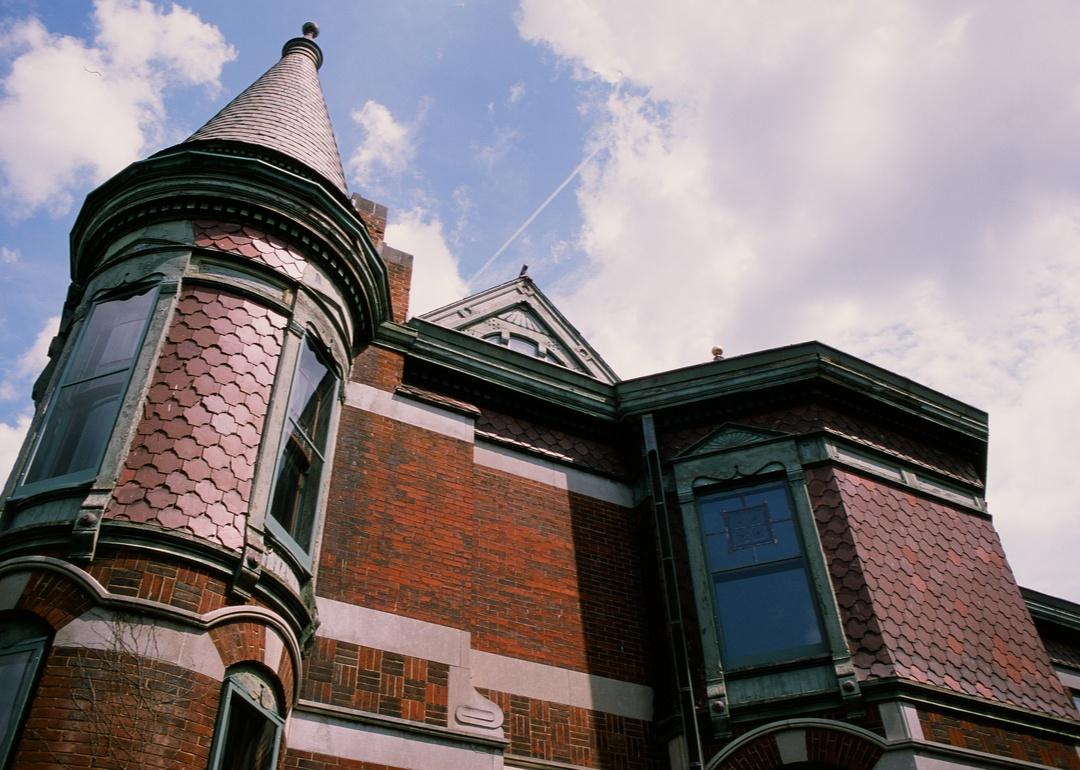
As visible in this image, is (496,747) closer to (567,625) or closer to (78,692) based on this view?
(567,625)

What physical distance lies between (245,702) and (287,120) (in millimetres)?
7356

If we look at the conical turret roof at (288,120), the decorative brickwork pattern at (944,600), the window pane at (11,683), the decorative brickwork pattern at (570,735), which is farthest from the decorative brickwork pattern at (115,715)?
the decorative brickwork pattern at (944,600)

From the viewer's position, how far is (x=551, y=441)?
498 inches

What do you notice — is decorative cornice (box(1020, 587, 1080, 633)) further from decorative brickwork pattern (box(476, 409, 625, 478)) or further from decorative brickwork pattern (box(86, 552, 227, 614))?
decorative brickwork pattern (box(86, 552, 227, 614))

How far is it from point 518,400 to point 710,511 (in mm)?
2897

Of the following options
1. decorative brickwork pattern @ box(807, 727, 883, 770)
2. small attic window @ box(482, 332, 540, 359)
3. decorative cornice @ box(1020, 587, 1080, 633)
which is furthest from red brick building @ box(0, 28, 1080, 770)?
decorative cornice @ box(1020, 587, 1080, 633)

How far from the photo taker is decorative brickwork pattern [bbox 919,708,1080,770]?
965 centimetres

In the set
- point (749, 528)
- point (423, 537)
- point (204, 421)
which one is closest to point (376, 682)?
point (423, 537)

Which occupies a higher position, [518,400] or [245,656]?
[518,400]

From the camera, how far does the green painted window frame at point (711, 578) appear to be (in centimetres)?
1006

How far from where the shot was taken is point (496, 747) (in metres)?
9.26

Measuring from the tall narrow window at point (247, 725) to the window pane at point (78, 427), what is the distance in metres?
2.34

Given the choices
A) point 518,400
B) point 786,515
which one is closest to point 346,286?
point 518,400

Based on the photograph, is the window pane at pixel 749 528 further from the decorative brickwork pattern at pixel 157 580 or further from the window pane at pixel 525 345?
the decorative brickwork pattern at pixel 157 580
